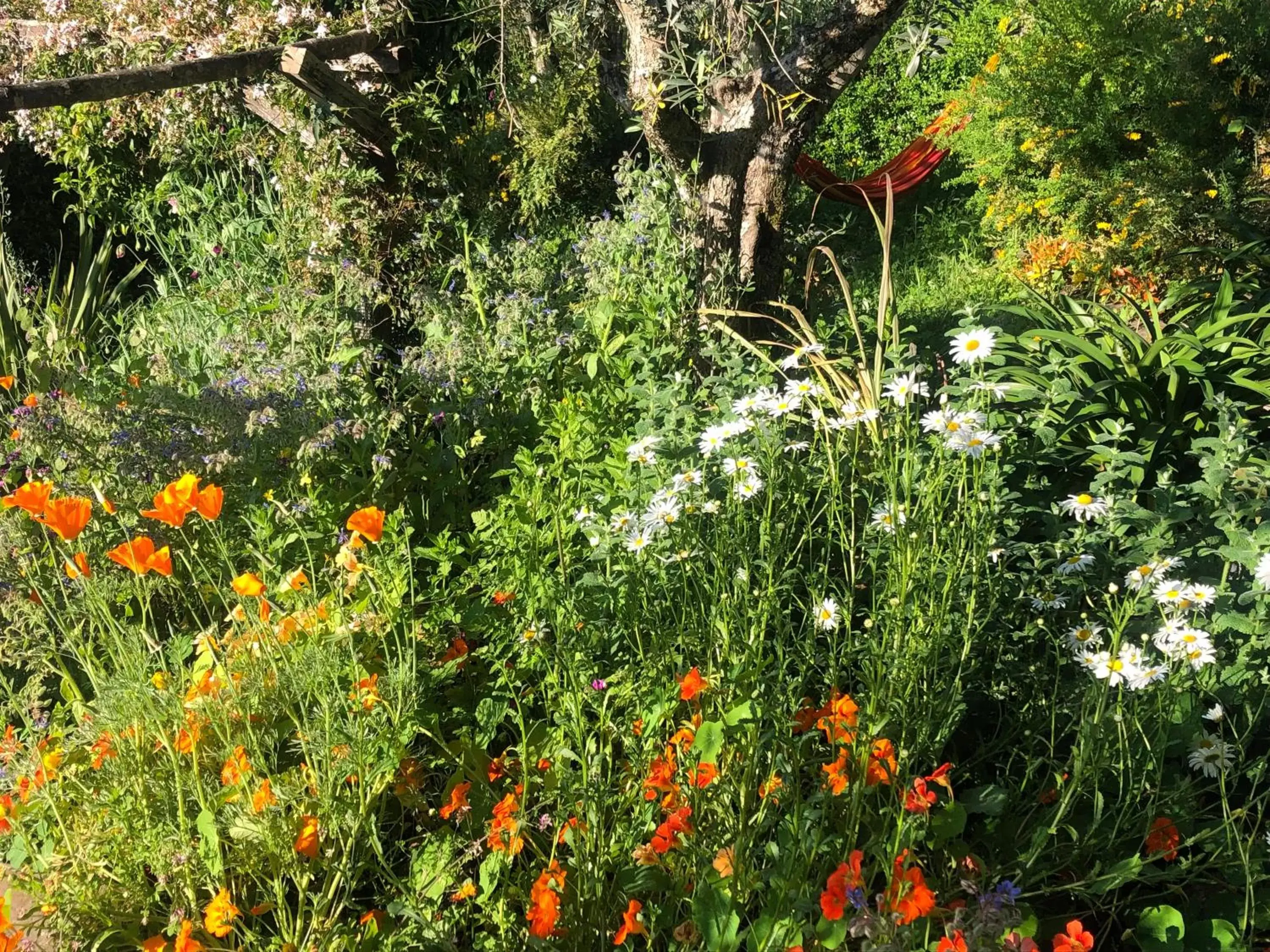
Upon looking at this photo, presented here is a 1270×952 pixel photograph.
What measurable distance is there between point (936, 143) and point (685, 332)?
4335 mm

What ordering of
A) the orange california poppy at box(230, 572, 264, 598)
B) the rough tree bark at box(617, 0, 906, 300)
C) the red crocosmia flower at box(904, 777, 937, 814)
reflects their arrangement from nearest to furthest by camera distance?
the red crocosmia flower at box(904, 777, 937, 814) → the orange california poppy at box(230, 572, 264, 598) → the rough tree bark at box(617, 0, 906, 300)

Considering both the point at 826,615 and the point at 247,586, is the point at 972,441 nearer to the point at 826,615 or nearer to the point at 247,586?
the point at 826,615

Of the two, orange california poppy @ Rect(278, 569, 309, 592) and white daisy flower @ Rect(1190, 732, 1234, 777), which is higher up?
orange california poppy @ Rect(278, 569, 309, 592)

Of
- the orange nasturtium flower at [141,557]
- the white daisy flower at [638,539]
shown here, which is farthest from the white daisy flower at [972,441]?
the orange nasturtium flower at [141,557]

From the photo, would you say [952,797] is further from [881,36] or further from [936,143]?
[936,143]

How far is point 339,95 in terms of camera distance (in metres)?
3.96

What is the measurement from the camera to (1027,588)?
1.97 m

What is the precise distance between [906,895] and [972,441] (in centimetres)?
71

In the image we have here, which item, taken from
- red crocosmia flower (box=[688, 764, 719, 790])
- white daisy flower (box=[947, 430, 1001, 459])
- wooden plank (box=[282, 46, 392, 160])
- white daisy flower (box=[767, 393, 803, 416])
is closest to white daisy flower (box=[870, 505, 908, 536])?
white daisy flower (box=[947, 430, 1001, 459])

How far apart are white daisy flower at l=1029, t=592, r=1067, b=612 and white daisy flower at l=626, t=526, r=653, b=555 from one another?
737 mm

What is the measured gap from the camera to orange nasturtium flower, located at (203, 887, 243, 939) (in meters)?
1.49

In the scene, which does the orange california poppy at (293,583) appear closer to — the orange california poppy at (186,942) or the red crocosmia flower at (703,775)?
the orange california poppy at (186,942)

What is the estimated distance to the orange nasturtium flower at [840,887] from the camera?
1265 mm

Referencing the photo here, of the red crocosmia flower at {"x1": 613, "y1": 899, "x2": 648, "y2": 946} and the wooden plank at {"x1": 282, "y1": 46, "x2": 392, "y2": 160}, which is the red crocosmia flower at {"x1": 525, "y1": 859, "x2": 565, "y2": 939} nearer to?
the red crocosmia flower at {"x1": 613, "y1": 899, "x2": 648, "y2": 946}
